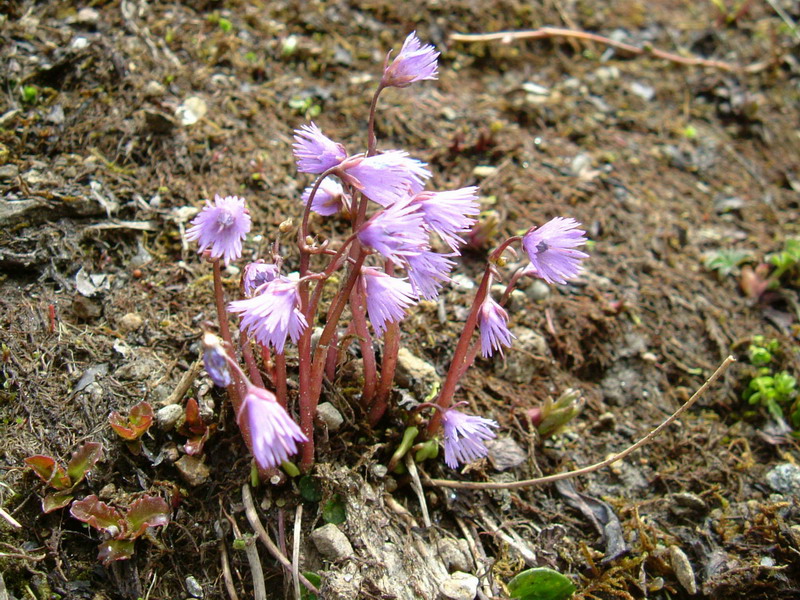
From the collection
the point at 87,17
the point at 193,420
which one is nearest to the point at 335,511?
the point at 193,420

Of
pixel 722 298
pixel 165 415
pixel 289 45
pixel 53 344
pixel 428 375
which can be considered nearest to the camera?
pixel 165 415

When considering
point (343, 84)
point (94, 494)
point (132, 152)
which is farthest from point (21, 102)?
point (94, 494)

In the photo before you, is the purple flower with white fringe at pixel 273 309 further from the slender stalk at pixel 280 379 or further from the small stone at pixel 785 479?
the small stone at pixel 785 479

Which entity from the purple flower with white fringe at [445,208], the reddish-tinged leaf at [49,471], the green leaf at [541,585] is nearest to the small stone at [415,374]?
the green leaf at [541,585]

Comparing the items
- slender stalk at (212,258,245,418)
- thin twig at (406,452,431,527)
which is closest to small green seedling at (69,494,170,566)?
slender stalk at (212,258,245,418)

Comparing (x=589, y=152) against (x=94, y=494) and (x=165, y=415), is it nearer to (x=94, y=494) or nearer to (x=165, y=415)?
(x=165, y=415)

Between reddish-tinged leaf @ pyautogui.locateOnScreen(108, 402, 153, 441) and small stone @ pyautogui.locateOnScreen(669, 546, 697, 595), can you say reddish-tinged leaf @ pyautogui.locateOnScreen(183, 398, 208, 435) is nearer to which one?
reddish-tinged leaf @ pyautogui.locateOnScreen(108, 402, 153, 441)
